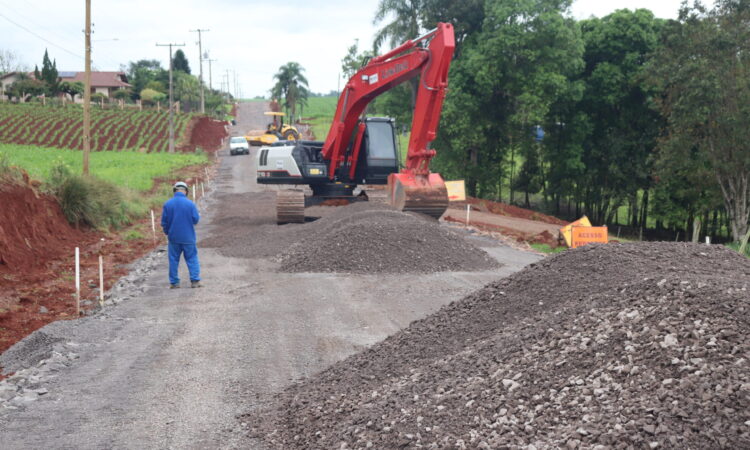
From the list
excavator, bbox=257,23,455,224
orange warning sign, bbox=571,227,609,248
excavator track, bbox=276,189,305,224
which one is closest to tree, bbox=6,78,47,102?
excavator, bbox=257,23,455,224

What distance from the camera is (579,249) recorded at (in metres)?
10.1

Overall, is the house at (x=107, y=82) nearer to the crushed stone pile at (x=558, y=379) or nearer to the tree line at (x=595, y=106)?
the tree line at (x=595, y=106)

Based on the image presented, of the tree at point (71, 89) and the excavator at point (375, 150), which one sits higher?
the tree at point (71, 89)

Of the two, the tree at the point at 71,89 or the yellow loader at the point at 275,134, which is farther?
the tree at the point at 71,89

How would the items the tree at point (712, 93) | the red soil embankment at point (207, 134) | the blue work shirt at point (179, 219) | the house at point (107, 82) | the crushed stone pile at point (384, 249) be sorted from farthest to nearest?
the house at point (107, 82) < the red soil embankment at point (207, 134) < the tree at point (712, 93) < the crushed stone pile at point (384, 249) < the blue work shirt at point (179, 219)

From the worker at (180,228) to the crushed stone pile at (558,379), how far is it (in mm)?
6092

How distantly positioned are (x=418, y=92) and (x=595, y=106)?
27.6m

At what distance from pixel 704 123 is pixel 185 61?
12066cm

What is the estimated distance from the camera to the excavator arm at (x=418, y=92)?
55.9 feet

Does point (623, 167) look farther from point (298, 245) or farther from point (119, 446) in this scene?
point (119, 446)

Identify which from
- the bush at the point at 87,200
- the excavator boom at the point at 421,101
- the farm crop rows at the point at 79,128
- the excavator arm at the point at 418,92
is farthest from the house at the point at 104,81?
the excavator boom at the point at 421,101


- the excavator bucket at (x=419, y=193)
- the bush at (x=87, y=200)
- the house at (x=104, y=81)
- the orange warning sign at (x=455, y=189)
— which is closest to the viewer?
the excavator bucket at (x=419, y=193)

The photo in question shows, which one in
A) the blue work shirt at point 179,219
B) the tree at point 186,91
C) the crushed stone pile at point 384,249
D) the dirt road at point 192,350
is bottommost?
the dirt road at point 192,350

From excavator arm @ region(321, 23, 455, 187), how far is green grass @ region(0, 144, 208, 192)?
44.2ft
